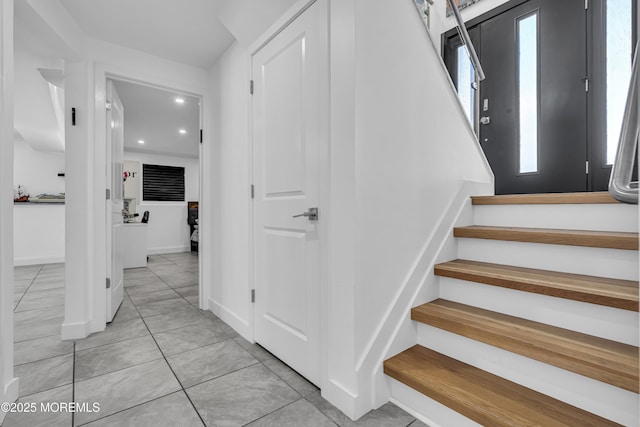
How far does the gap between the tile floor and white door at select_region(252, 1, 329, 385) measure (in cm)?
20

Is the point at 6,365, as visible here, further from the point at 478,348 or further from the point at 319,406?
the point at 478,348

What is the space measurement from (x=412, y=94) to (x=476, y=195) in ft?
3.22

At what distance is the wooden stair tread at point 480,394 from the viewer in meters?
0.99

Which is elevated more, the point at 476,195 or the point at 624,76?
the point at 624,76

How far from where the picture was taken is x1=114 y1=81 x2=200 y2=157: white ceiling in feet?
11.4

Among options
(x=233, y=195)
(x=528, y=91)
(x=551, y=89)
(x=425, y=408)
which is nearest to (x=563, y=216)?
(x=425, y=408)

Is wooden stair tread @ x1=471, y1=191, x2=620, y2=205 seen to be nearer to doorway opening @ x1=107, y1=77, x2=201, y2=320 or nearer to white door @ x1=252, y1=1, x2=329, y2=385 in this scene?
white door @ x1=252, y1=1, x2=329, y2=385

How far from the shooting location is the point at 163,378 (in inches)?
63.6

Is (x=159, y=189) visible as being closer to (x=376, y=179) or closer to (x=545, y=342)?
(x=376, y=179)

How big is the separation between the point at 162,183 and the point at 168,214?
72cm

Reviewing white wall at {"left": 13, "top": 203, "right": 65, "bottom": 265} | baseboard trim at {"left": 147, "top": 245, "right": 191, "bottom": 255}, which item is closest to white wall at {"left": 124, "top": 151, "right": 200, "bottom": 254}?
baseboard trim at {"left": 147, "top": 245, "right": 191, "bottom": 255}

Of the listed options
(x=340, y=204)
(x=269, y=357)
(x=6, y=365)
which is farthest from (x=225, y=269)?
(x=340, y=204)

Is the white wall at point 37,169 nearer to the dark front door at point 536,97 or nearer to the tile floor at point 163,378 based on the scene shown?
the tile floor at point 163,378

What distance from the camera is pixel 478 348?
1.30 meters
